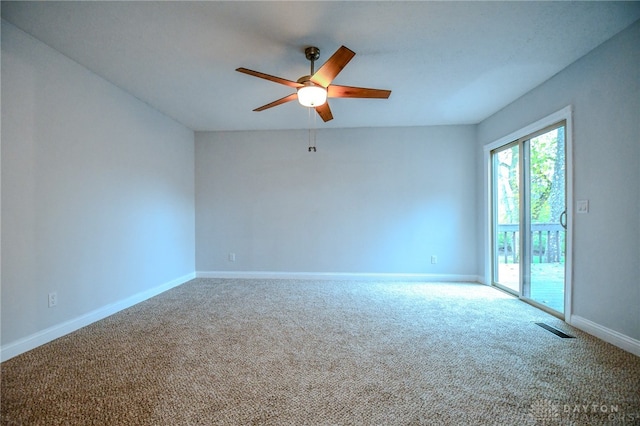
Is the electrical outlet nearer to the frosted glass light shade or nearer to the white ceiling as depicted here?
the white ceiling

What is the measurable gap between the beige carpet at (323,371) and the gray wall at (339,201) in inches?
58.1

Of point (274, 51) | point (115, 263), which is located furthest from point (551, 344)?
point (115, 263)

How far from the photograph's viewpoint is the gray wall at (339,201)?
14.0 ft

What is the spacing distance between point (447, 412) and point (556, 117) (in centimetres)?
282

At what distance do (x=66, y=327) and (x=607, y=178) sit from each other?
462cm

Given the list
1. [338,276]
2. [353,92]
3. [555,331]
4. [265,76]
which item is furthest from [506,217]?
[265,76]

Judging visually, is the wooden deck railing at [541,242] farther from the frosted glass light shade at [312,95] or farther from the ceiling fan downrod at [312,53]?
the ceiling fan downrod at [312,53]

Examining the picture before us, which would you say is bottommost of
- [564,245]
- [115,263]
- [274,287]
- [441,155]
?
[274,287]

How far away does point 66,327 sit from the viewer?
2.38 meters

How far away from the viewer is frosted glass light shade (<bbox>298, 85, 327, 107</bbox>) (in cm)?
218

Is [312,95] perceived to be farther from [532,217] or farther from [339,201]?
[532,217]

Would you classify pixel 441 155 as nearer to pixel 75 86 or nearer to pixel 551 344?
pixel 551 344

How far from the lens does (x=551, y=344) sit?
2152mm

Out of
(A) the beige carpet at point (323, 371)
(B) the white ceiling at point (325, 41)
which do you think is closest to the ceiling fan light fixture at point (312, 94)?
(B) the white ceiling at point (325, 41)
